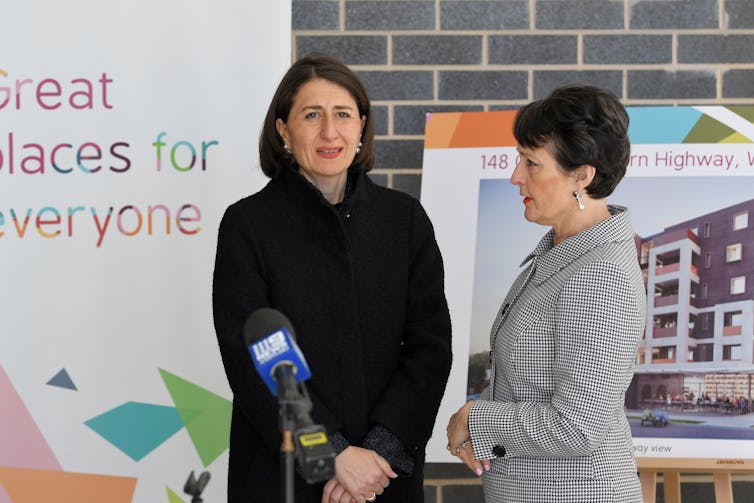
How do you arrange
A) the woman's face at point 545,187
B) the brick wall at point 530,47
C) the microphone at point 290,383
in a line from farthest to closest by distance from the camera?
the brick wall at point 530,47 < the woman's face at point 545,187 < the microphone at point 290,383

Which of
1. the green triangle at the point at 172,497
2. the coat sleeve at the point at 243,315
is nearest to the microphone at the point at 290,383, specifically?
the coat sleeve at the point at 243,315

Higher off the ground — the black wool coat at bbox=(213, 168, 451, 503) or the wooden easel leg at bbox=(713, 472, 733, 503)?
the black wool coat at bbox=(213, 168, 451, 503)

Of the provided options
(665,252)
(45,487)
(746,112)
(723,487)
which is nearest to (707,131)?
(746,112)

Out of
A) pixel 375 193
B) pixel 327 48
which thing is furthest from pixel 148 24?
pixel 375 193

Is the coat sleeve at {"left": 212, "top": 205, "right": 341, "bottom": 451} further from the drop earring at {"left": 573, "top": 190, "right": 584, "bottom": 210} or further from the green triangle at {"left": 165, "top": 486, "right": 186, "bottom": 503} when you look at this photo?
the green triangle at {"left": 165, "top": 486, "right": 186, "bottom": 503}

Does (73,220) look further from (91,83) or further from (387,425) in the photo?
(387,425)

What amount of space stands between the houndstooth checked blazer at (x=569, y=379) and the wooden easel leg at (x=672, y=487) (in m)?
1.06

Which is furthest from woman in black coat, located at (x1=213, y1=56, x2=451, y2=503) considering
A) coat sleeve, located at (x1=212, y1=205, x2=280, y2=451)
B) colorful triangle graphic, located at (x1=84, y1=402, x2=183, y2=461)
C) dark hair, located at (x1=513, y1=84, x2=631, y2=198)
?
colorful triangle graphic, located at (x1=84, y1=402, x2=183, y2=461)

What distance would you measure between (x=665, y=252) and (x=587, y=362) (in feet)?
4.15

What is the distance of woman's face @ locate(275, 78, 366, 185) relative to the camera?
6.54 ft

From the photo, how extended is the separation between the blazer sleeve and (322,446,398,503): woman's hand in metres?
0.33

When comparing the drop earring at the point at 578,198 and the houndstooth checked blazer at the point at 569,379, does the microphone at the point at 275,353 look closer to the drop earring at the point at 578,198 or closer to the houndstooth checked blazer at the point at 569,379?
the houndstooth checked blazer at the point at 569,379

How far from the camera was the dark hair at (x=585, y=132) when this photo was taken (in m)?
1.66

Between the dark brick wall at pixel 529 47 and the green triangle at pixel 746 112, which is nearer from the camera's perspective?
the green triangle at pixel 746 112
